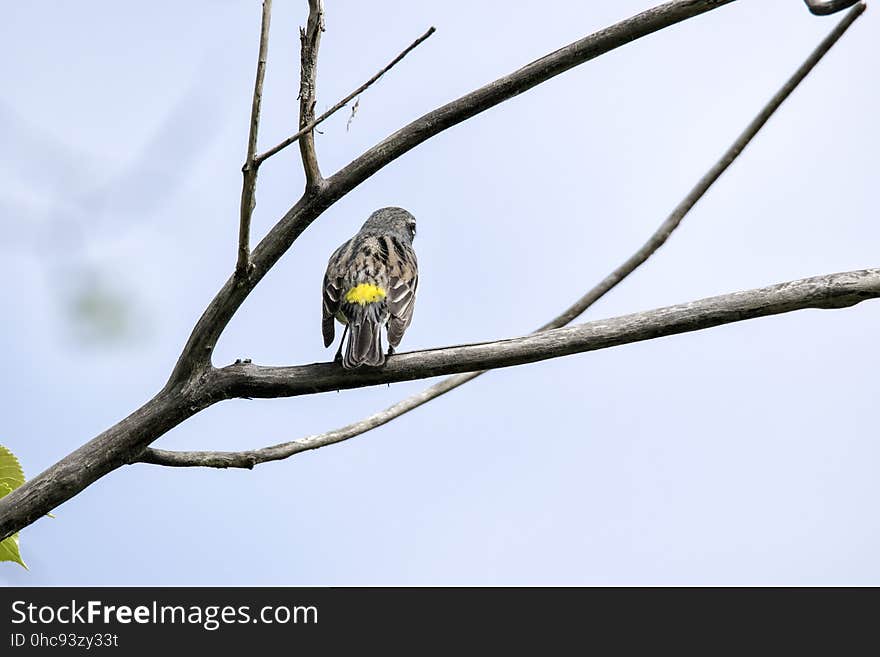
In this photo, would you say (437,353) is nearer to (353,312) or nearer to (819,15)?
(353,312)

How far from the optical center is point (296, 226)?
425 cm

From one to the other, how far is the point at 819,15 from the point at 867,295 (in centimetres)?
128

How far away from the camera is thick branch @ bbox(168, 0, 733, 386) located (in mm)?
4129

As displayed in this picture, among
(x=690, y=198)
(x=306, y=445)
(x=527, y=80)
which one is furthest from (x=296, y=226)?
(x=690, y=198)

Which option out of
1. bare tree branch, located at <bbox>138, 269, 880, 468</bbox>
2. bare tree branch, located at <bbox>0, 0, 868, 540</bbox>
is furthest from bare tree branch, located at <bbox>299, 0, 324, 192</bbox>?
bare tree branch, located at <bbox>138, 269, 880, 468</bbox>

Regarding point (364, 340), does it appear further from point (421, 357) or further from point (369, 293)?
point (369, 293)

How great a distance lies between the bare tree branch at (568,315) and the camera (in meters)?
4.98

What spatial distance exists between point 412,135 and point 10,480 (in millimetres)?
2403

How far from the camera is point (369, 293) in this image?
5.93m

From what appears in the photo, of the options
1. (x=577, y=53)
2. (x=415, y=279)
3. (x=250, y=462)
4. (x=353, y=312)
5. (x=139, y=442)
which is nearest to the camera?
(x=577, y=53)

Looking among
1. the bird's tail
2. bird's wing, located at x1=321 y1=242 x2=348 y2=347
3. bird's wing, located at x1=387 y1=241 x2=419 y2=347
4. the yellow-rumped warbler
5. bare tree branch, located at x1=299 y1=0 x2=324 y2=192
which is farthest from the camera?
bird's wing, located at x1=321 y1=242 x2=348 y2=347

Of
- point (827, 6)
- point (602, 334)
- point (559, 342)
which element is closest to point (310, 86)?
point (559, 342)

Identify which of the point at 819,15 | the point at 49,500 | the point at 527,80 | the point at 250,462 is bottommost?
the point at 49,500

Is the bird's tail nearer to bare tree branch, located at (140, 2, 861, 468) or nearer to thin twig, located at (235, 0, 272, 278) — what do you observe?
bare tree branch, located at (140, 2, 861, 468)
